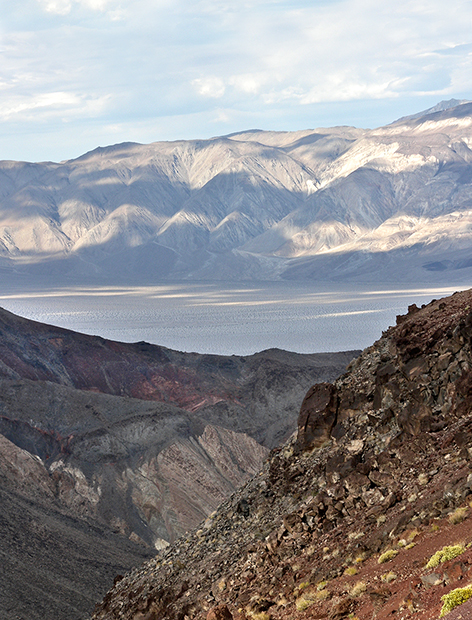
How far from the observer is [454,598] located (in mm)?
7711

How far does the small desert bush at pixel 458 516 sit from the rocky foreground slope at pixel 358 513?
19 mm

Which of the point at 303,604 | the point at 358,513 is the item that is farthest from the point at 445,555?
the point at 358,513

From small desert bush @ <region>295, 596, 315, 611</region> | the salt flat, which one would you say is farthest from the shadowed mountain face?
the salt flat

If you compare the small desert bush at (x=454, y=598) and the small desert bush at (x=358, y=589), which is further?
the small desert bush at (x=358, y=589)

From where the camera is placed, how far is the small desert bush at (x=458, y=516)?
10367mm

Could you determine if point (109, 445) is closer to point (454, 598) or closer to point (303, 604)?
point (303, 604)

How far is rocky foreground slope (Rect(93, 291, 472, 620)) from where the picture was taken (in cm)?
1005

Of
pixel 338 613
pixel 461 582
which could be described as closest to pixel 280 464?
pixel 338 613

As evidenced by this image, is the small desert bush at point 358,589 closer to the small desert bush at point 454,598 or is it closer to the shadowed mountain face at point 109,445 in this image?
the small desert bush at point 454,598

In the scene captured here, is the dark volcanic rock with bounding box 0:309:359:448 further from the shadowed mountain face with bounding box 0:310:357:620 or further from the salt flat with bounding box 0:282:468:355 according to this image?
the salt flat with bounding box 0:282:468:355

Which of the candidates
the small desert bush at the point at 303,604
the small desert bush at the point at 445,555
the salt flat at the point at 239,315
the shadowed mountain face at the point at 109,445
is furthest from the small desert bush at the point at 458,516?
the salt flat at the point at 239,315

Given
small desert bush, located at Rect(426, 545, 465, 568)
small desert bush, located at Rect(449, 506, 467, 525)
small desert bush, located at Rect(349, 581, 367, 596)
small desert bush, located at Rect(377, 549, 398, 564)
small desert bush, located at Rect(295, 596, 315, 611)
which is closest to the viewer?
small desert bush, located at Rect(426, 545, 465, 568)

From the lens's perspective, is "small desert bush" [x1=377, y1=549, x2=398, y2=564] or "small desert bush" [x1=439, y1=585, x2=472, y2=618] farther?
"small desert bush" [x1=377, y1=549, x2=398, y2=564]

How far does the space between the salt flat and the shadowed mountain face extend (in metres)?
38.8
